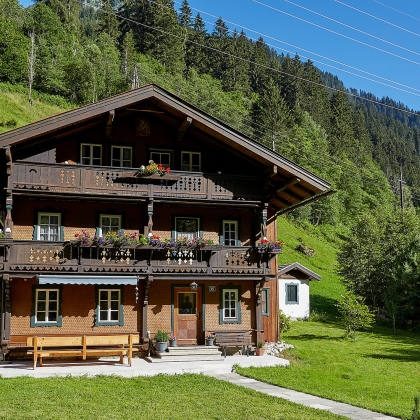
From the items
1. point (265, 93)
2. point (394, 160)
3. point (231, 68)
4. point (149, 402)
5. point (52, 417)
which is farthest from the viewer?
point (394, 160)

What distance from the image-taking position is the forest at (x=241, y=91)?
157ft

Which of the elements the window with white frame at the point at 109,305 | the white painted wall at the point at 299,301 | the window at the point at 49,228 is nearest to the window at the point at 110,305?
the window with white frame at the point at 109,305

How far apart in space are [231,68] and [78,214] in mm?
96082

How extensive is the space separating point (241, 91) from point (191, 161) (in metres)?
89.5

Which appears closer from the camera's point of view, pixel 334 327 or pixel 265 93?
pixel 334 327

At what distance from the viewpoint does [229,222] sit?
2525cm

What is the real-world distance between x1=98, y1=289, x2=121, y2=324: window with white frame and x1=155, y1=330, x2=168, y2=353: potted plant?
1.89m

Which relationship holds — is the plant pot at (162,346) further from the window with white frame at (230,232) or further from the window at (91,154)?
the window at (91,154)

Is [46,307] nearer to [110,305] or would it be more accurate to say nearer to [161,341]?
[110,305]

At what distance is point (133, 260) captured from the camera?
73.9 feet

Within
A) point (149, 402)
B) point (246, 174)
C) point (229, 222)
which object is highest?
point (246, 174)

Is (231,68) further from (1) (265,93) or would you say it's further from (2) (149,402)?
(2) (149,402)

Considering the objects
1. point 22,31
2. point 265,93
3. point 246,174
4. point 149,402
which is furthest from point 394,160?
point 149,402

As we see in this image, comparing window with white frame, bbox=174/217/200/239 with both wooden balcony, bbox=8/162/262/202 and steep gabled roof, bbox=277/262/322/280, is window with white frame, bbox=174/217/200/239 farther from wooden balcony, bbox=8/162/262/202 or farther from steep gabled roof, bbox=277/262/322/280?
steep gabled roof, bbox=277/262/322/280
